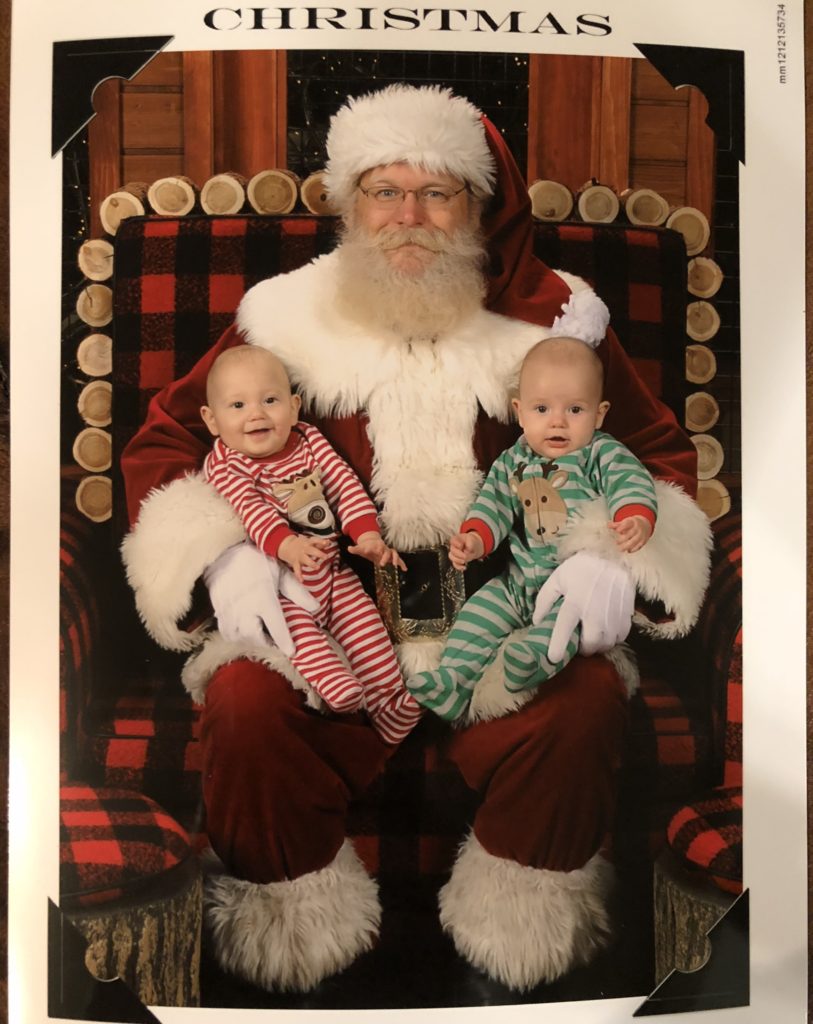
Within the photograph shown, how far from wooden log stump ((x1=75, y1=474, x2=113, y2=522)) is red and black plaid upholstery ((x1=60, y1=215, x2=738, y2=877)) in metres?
0.01

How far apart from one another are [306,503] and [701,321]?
0.44 meters

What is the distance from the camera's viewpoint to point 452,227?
2.62 feet

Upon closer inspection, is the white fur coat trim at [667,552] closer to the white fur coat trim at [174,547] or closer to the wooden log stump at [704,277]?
the wooden log stump at [704,277]

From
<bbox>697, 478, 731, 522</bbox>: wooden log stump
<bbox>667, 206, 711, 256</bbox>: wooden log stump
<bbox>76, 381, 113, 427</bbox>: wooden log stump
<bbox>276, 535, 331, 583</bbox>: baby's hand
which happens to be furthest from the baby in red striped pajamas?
<bbox>667, 206, 711, 256</bbox>: wooden log stump

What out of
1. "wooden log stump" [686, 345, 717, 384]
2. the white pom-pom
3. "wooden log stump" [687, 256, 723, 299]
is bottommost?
"wooden log stump" [686, 345, 717, 384]

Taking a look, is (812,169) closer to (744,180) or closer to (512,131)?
(744,180)

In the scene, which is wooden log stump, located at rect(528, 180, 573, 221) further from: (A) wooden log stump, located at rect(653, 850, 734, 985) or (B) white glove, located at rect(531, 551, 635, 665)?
(A) wooden log stump, located at rect(653, 850, 734, 985)

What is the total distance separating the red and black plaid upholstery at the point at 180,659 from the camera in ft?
2.55

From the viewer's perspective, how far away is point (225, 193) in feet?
2.66

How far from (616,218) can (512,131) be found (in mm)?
134

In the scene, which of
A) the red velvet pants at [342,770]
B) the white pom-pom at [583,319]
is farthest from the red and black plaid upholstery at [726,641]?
the white pom-pom at [583,319]

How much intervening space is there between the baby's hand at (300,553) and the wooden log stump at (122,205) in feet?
1.17

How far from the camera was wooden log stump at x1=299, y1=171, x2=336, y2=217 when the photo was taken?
806 mm

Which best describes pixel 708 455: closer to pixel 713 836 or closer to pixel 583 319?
pixel 583 319
